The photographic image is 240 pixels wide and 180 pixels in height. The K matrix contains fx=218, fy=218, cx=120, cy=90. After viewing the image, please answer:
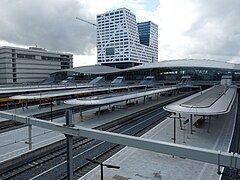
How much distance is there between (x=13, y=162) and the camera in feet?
36.2

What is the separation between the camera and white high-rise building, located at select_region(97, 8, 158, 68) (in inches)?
4540

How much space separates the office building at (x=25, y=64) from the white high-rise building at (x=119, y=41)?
39.1 metres

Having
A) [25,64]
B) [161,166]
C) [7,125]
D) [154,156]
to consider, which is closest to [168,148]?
[161,166]

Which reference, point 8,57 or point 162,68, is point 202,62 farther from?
point 8,57

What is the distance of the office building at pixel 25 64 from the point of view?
70000 millimetres

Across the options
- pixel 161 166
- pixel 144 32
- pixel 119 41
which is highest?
pixel 144 32

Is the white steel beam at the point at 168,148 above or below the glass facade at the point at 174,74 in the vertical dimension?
below

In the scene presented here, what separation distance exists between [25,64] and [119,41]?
189ft

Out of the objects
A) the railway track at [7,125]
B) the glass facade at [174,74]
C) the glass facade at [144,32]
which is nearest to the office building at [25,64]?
the glass facade at [174,74]

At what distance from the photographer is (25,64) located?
7356 centimetres

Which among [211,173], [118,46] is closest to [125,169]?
[211,173]

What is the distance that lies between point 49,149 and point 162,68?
2189 inches

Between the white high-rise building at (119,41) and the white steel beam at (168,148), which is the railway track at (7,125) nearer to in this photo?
the white steel beam at (168,148)

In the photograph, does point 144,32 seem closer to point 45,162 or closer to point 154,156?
point 154,156
